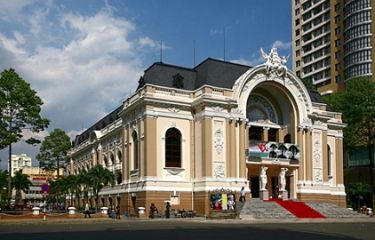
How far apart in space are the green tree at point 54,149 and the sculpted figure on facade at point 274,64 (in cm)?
4763

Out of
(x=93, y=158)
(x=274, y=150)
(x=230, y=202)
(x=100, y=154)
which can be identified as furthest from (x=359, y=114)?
(x=93, y=158)

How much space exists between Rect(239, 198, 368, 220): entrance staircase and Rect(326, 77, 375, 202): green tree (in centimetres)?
1960

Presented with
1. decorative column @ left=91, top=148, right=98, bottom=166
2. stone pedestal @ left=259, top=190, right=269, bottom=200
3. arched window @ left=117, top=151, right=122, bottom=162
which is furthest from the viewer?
decorative column @ left=91, top=148, right=98, bottom=166

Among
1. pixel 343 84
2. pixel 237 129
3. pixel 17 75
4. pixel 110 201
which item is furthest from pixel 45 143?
pixel 343 84

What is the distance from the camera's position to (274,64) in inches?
2190

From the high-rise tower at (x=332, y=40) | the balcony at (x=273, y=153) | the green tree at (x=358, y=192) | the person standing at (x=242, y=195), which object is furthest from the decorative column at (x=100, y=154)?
the high-rise tower at (x=332, y=40)

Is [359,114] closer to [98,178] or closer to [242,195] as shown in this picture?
[242,195]

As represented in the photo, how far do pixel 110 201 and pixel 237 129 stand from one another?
59.5 ft

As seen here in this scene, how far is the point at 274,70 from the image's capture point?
183ft

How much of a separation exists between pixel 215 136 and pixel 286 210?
9.64 metres

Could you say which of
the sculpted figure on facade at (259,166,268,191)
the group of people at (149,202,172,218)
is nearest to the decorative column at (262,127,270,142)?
the sculpted figure on facade at (259,166,268,191)

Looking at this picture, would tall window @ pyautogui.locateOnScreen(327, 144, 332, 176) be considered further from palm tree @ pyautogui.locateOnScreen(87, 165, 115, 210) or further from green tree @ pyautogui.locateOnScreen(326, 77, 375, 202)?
palm tree @ pyautogui.locateOnScreen(87, 165, 115, 210)

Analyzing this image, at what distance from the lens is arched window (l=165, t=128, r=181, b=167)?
51906 millimetres

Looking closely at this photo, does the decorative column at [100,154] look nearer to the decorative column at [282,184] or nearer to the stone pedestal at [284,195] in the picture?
the decorative column at [282,184]
